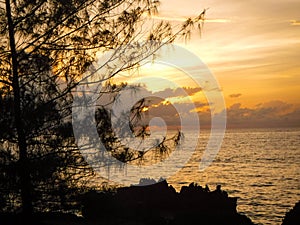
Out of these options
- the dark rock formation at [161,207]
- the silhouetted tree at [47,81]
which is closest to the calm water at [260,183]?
the dark rock formation at [161,207]

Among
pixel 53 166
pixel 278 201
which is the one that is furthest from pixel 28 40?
pixel 278 201

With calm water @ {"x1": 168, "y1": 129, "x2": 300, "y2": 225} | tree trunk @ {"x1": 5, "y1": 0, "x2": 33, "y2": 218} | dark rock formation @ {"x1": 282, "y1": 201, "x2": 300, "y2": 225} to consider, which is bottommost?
calm water @ {"x1": 168, "y1": 129, "x2": 300, "y2": 225}

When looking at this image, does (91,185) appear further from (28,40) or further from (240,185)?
(240,185)

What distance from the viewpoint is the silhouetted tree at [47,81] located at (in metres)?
11.3

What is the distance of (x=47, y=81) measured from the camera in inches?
462

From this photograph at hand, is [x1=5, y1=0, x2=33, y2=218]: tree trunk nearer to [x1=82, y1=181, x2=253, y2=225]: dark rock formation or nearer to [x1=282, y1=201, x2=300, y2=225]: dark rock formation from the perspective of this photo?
[x1=82, y1=181, x2=253, y2=225]: dark rock formation

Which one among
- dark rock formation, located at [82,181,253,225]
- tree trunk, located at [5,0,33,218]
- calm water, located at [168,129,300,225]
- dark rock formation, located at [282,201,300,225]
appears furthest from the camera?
calm water, located at [168,129,300,225]

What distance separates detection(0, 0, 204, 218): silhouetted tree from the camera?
1128cm

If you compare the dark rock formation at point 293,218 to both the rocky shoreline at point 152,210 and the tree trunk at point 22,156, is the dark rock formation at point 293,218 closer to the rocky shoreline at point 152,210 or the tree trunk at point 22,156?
the rocky shoreline at point 152,210

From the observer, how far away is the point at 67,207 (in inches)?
470

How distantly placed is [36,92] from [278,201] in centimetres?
3972

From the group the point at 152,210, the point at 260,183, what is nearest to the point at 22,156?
the point at 152,210

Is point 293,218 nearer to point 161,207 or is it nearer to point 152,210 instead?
point 152,210

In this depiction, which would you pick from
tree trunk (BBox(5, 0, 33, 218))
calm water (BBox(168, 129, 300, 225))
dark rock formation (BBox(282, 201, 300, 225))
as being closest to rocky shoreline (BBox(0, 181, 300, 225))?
dark rock formation (BBox(282, 201, 300, 225))
